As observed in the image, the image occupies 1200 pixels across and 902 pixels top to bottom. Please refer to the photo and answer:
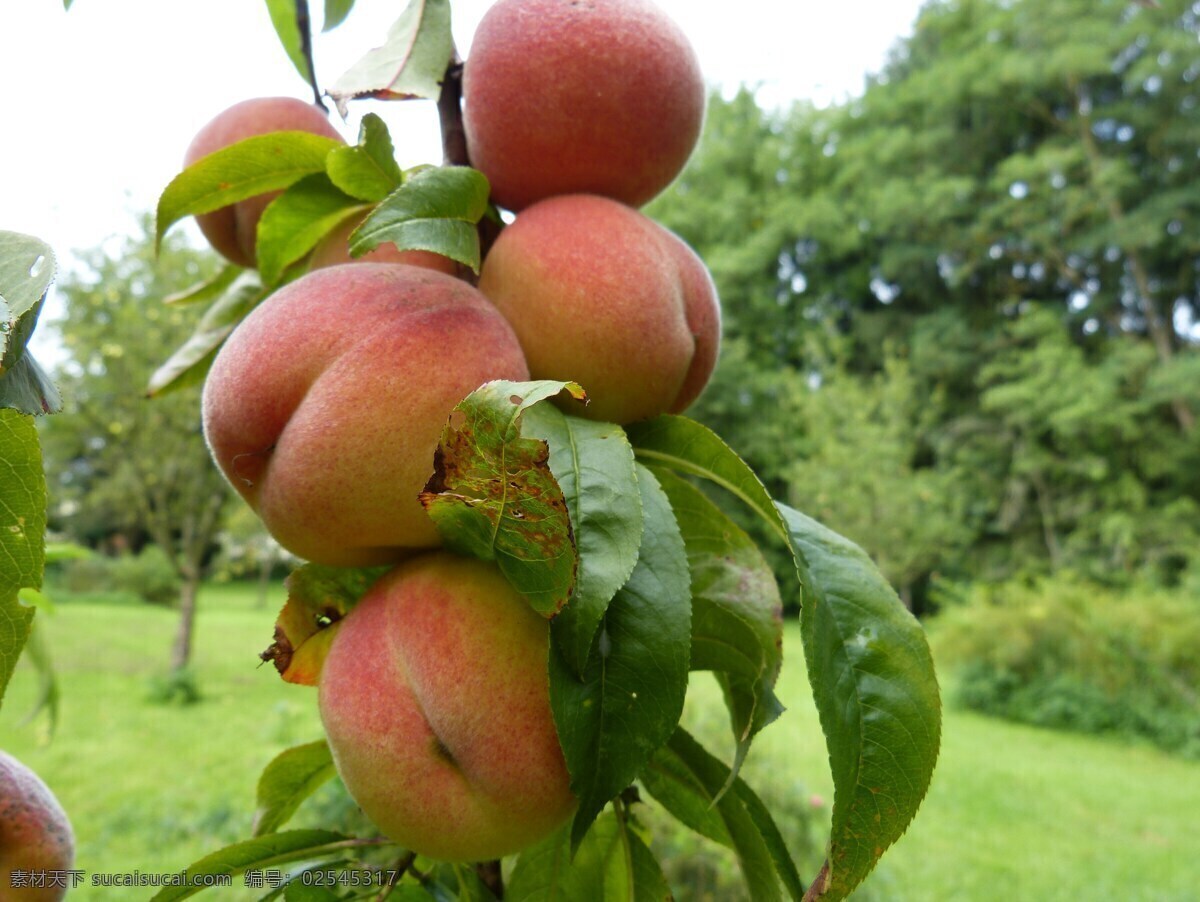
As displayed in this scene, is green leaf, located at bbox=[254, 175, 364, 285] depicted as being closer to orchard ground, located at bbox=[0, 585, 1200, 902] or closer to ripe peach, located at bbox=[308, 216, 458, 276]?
ripe peach, located at bbox=[308, 216, 458, 276]

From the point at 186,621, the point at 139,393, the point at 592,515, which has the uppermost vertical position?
the point at 592,515

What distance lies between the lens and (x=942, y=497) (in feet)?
41.6

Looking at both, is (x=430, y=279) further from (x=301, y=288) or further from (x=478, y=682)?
(x=478, y=682)

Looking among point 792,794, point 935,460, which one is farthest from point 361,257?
point 935,460

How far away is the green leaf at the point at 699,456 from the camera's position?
0.49m

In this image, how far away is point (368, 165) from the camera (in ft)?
1.76

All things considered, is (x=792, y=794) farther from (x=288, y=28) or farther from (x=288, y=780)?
(x=288, y=28)

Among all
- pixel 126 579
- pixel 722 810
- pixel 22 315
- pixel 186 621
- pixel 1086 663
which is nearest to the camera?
pixel 22 315

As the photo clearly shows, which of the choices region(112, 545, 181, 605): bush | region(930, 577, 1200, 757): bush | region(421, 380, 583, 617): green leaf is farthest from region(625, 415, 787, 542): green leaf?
region(112, 545, 181, 605): bush

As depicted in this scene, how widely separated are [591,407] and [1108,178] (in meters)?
15.3

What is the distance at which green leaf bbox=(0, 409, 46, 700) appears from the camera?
449 mm

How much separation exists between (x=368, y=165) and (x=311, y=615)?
269 millimetres

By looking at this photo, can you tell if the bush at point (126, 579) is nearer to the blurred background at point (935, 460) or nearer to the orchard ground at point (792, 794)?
the blurred background at point (935, 460)

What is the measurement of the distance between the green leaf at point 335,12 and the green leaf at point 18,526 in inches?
15.2
